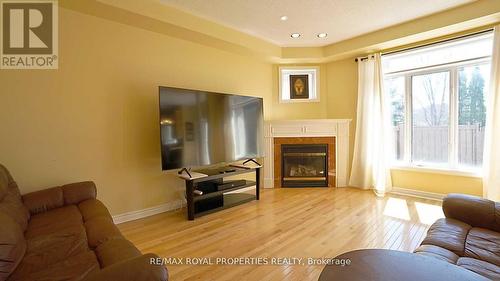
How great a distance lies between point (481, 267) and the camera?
131cm

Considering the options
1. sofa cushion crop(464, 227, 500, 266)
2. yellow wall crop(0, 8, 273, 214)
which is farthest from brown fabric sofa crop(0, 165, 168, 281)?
sofa cushion crop(464, 227, 500, 266)

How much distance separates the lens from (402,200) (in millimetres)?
3787

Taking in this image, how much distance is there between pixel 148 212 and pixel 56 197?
3.86 feet

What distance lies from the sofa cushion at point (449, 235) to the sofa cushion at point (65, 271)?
Answer: 2118 millimetres

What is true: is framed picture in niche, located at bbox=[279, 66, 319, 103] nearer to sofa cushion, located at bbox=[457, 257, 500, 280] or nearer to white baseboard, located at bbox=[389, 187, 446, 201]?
white baseboard, located at bbox=[389, 187, 446, 201]

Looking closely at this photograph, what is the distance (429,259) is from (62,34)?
12.5 feet

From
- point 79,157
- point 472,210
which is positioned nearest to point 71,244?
point 79,157

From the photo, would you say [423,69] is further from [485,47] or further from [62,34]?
[62,34]

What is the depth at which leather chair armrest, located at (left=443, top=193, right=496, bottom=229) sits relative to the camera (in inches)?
69.8

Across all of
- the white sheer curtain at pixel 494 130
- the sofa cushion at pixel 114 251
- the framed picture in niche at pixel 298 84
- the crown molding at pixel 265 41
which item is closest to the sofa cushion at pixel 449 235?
the sofa cushion at pixel 114 251

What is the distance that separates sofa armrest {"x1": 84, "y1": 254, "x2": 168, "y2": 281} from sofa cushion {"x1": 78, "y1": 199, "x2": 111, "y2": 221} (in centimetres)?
116

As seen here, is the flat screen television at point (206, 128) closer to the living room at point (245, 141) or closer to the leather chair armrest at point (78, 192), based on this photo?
the living room at point (245, 141)

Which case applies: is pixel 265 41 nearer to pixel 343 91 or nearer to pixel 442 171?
pixel 343 91

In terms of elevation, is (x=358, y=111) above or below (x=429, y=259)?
above
